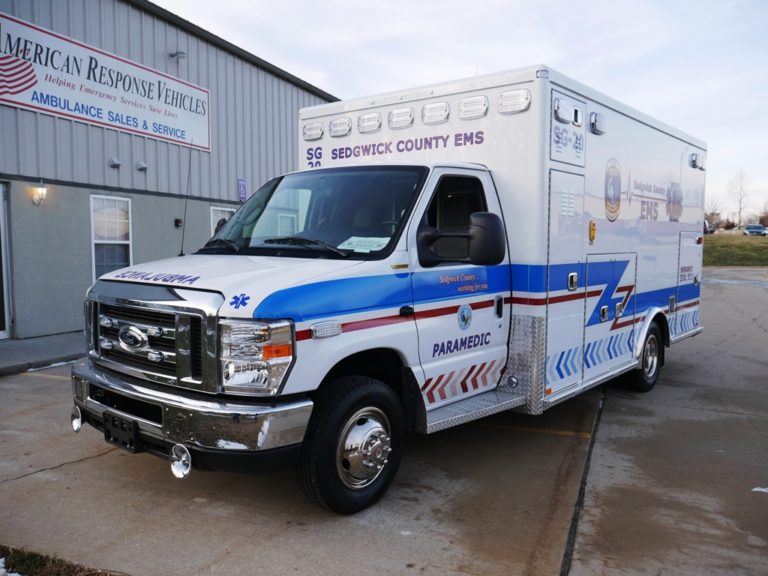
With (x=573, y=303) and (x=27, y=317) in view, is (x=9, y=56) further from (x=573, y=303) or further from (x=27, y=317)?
(x=573, y=303)

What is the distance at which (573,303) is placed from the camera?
568 centimetres

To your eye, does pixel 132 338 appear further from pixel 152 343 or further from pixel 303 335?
pixel 303 335

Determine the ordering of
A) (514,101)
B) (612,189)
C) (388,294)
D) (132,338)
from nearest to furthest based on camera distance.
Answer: (132,338) < (388,294) < (514,101) < (612,189)

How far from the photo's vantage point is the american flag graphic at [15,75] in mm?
9898

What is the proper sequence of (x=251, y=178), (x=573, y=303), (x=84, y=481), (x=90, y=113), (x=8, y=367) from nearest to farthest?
1. (x=84, y=481)
2. (x=573, y=303)
3. (x=8, y=367)
4. (x=90, y=113)
5. (x=251, y=178)

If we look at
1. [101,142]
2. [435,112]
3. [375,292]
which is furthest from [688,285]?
[101,142]

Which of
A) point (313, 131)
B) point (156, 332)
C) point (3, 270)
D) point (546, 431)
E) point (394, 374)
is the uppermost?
point (313, 131)

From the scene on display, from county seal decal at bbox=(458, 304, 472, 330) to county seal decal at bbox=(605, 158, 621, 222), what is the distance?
2209 millimetres

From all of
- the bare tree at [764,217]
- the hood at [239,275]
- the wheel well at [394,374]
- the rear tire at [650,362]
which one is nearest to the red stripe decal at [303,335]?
the hood at [239,275]

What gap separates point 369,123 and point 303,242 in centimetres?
193

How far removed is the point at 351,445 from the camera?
158 inches

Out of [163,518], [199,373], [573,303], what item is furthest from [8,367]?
[573,303]

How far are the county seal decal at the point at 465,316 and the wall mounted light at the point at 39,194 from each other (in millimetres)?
8592

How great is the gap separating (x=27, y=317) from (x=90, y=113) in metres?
3.66
